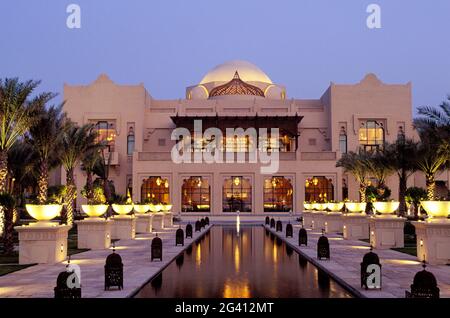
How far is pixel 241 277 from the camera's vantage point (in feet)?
43.6

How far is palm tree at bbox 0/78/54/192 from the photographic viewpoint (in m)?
21.8

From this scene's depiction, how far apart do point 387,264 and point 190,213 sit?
3639 cm

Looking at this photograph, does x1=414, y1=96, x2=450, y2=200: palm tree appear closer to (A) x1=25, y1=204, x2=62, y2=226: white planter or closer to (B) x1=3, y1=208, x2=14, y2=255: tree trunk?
(A) x1=25, y1=204, x2=62, y2=226: white planter

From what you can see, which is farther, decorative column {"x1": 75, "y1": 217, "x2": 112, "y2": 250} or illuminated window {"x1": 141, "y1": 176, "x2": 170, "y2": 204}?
illuminated window {"x1": 141, "y1": 176, "x2": 170, "y2": 204}

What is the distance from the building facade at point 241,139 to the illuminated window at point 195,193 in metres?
0.11

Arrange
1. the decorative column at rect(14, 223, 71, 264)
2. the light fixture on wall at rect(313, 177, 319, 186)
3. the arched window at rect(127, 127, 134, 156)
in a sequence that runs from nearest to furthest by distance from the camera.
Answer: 1. the decorative column at rect(14, 223, 71, 264)
2. the light fixture on wall at rect(313, 177, 319, 186)
3. the arched window at rect(127, 127, 134, 156)

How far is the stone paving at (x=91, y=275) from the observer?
10.6 metres

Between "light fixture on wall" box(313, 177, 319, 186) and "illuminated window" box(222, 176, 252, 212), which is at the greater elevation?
"light fixture on wall" box(313, 177, 319, 186)

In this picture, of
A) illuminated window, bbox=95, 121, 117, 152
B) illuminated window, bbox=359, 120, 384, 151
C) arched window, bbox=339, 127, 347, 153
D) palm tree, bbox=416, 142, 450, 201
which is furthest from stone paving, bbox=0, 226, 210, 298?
illuminated window, bbox=359, 120, 384, 151

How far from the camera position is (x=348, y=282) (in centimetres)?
1180

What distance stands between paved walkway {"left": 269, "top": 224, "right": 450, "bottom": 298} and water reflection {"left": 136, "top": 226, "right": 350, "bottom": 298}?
1.07ft

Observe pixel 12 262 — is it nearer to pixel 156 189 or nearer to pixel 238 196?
pixel 156 189

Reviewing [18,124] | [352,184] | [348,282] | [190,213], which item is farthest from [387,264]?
[352,184]

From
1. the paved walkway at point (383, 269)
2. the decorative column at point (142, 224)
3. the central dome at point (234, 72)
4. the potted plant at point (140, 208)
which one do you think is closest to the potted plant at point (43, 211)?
the paved walkway at point (383, 269)
